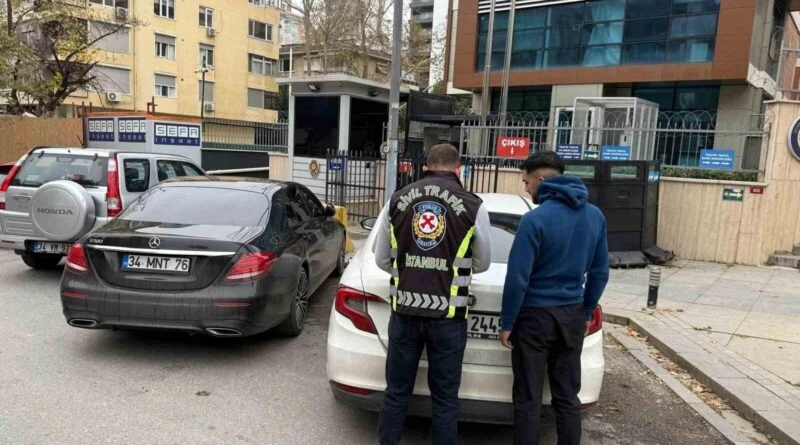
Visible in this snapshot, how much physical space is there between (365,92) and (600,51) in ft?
36.3

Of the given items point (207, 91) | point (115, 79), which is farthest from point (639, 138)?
point (207, 91)

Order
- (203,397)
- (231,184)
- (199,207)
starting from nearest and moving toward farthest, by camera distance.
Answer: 1. (203,397)
2. (199,207)
3. (231,184)

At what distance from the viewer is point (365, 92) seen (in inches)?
617

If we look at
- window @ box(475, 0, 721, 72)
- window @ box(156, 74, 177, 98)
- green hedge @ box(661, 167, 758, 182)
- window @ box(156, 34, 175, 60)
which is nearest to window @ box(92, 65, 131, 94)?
window @ box(156, 74, 177, 98)

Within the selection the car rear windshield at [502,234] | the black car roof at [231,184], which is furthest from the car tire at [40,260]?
the car rear windshield at [502,234]

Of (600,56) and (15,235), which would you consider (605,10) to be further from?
(15,235)

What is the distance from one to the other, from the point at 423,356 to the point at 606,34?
2151 cm

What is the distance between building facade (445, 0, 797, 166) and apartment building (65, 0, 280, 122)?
19342mm

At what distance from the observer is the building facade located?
→ 63.8 feet

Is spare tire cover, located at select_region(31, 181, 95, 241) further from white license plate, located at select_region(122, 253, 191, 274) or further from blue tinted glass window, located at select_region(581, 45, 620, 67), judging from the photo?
blue tinted glass window, located at select_region(581, 45, 620, 67)

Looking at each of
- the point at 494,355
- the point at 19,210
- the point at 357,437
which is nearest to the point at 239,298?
the point at 357,437

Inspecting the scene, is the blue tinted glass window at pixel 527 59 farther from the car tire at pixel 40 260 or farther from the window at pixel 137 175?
the car tire at pixel 40 260

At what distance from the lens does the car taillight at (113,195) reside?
6.92 m

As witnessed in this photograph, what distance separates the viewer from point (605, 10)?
850 inches
